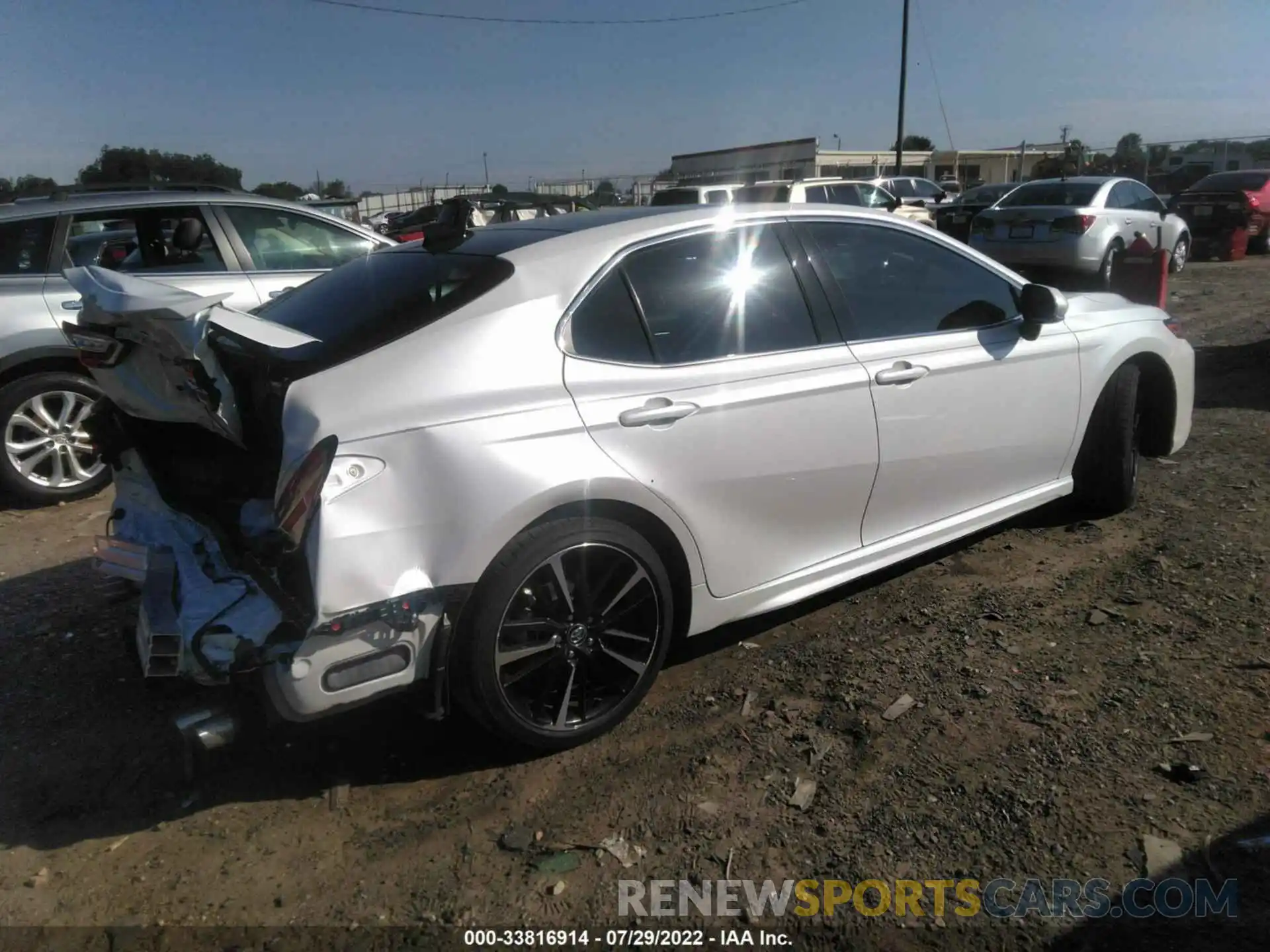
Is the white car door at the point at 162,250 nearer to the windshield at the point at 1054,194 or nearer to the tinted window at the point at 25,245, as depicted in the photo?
the tinted window at the point at 25,245

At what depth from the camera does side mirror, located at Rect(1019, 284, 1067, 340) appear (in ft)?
13.1

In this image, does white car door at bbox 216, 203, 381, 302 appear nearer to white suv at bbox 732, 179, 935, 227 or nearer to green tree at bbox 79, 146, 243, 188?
white suv at bbox 732, 179, 935, 227

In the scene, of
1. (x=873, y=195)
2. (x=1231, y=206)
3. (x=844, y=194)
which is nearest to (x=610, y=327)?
(x=844, y=194)

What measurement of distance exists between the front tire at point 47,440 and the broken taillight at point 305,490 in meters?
3.61

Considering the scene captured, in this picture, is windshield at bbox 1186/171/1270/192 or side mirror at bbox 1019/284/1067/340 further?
windshield at bbox 1186/171/1270/192

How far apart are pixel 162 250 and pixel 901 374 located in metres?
4.78

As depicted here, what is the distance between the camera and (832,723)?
317 centimetres

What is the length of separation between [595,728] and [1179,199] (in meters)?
19.3

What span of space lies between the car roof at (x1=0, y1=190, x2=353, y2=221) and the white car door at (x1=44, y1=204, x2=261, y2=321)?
0.12 feet

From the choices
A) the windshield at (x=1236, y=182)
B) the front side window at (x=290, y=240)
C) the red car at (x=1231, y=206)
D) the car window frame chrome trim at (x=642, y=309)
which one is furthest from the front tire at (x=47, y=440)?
the windshield at (x=1236, y=182)

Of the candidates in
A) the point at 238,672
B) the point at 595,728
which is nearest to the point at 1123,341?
the point at 595,728

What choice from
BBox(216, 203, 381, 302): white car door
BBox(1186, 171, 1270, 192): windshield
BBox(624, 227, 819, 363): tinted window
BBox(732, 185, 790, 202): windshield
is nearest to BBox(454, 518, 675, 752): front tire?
BBox(624, 227, 819, 363): tinted window

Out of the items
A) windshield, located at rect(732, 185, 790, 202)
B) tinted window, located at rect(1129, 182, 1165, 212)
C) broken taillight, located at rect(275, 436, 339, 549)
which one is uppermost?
windshield, located at rect(732, 185, 790, 202)

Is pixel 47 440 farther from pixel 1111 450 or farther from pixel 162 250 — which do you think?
pixel 1111 450
